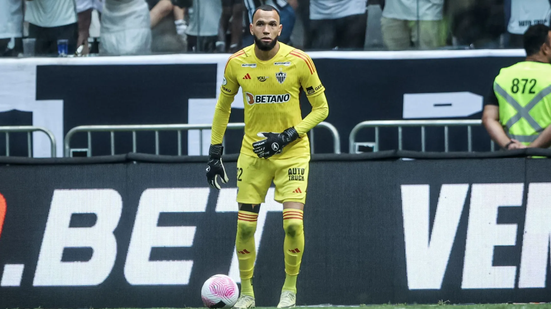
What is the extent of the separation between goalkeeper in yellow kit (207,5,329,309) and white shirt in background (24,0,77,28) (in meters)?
3.89

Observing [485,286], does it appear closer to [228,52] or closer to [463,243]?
[463,243]

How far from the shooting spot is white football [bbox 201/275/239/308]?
6.40 metres

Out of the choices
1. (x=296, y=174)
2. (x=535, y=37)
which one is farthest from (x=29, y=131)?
(x=535, y=37)

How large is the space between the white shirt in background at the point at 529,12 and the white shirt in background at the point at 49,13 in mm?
5258

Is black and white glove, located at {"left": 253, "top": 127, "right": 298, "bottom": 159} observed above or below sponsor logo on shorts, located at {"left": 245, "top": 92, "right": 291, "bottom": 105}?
below

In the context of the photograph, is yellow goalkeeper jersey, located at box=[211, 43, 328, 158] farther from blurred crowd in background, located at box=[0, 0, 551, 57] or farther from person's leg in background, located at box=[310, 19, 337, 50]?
person's leg in background, located at box=[310, 19, 337, 50]

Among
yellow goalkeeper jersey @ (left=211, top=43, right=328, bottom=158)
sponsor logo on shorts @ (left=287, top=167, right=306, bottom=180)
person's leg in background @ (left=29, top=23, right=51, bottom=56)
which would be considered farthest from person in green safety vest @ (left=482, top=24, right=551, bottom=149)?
person's leg in background @ (left=29, top=23, right=51, bottom=56)

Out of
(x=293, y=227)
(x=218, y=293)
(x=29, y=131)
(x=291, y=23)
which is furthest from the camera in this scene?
(x=291, y=23)

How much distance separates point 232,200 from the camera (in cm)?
735

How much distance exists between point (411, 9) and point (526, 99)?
2757mm

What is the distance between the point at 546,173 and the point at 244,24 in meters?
4.23

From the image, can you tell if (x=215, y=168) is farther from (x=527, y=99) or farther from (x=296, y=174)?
(x=527, y=99)

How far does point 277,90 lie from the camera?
21.8 ft

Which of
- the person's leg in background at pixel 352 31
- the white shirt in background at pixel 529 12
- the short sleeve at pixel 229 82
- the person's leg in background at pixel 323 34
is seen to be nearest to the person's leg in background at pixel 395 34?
the person's leg in background at pixel 352 31
